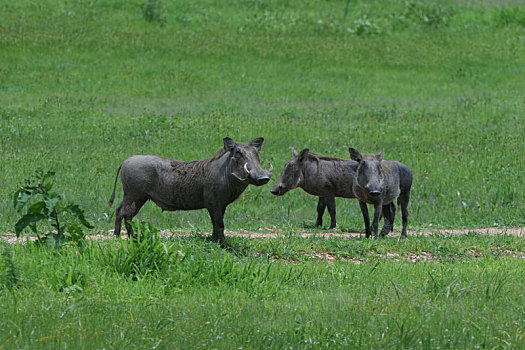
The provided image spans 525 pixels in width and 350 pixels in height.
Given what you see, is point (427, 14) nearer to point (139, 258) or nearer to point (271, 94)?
point (271, 94)

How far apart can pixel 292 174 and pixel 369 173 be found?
7.51 feet

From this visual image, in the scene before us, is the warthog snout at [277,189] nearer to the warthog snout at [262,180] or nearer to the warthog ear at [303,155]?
the warthog ear at [303,155]

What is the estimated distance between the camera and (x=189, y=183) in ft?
31.2

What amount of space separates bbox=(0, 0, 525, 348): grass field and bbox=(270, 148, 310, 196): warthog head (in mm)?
692

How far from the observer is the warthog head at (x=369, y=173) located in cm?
1027

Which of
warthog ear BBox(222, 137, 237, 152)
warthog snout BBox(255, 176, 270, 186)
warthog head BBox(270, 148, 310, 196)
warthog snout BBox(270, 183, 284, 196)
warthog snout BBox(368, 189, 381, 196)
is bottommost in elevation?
warthog snout BBox(270, 183, 284, 196)

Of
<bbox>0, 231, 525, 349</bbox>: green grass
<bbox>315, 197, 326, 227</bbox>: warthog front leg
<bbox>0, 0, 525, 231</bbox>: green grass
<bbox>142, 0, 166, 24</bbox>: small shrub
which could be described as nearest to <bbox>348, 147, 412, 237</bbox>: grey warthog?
<bbox>315, 197, 326, 227</bbox>: warthog front leg

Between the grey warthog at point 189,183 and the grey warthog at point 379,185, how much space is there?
1.84 metres

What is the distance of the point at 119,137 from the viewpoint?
18.2 meters

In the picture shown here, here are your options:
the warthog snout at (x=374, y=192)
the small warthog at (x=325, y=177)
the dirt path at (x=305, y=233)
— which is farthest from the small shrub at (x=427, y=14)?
the warthog snout at (x=374, y=192)

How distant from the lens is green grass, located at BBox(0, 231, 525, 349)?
5.52 metres

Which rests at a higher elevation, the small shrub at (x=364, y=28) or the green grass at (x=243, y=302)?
the small shrub at (x=364, y=28)

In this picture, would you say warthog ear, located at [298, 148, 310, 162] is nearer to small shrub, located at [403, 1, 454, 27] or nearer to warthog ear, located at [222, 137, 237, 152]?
warthog ear, located at [222, 137, 237, 152]

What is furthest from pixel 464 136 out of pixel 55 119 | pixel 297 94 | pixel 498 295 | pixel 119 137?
pixel 498 295
